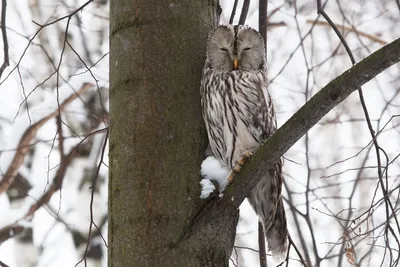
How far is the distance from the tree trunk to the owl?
0.51 feet

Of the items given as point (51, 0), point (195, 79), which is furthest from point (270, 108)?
point (51, 0)

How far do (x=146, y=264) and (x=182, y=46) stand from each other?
2.40ft

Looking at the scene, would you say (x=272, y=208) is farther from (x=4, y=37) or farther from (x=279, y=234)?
(x=4, y=37)

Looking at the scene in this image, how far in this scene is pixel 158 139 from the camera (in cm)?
221

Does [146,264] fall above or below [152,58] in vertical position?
below

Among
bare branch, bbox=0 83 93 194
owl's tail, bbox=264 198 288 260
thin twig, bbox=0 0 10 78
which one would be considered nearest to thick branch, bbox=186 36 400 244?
owl's tail, bbox=264 198 288 260

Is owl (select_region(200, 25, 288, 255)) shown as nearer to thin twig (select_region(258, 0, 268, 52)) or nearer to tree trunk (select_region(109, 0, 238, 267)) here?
thin twig (select_region(258, 0, 268, 52))

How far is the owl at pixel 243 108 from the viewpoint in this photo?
2584 mm

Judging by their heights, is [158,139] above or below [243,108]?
below

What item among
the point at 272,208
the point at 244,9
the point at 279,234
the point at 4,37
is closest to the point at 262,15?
the point at 244,9

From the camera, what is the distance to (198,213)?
2.15 m

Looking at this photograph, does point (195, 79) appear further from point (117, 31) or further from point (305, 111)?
point (305, 111)

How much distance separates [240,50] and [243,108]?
334mm

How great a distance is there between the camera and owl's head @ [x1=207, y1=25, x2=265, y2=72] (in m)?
2.79
